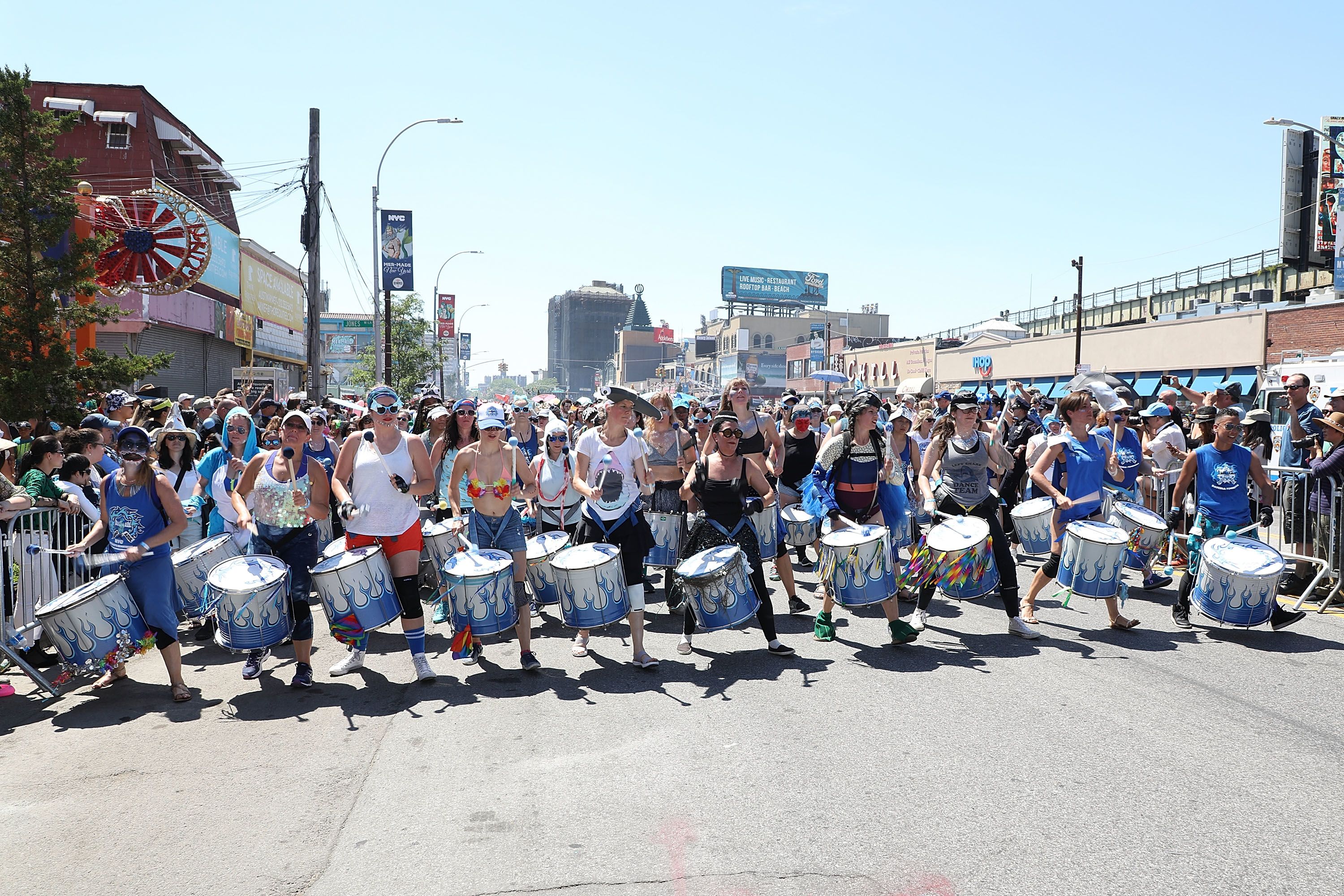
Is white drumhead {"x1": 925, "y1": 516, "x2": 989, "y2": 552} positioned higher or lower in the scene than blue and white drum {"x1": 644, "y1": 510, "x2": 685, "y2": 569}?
higher

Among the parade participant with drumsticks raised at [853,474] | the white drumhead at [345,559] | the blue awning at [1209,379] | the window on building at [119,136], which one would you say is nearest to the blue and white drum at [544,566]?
the white drumhead at [345,559]

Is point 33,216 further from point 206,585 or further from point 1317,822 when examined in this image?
point 1317,822

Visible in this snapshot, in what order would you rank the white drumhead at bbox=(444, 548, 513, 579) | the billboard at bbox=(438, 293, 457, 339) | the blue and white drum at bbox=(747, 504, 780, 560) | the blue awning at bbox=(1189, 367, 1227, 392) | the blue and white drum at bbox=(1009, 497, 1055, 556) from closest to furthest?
the white drumhead at bbox=(444, 548, 513, 579) → the blue and white drum at bbox=(747, 504, 780, 560) → the blue and white drum at bbox=(1009, 497, 1055, 556) → the blue awning at bbox=(1189, 367, 1227, 392) → the billboard at bbox=(438, 293, 457, 339)

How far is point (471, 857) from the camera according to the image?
3.95 meters

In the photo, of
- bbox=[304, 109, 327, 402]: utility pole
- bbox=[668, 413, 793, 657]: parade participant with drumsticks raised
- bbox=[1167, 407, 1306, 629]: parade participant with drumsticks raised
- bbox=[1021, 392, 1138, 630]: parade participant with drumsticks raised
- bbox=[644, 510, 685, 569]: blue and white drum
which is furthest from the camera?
bbox=[304, 109, 327, 402]: utility pole

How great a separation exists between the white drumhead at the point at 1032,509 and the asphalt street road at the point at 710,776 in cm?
187

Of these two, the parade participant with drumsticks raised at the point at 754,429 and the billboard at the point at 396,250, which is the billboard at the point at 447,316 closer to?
the billboard at the point at 396,250

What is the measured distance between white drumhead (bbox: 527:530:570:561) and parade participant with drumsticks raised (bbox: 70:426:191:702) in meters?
2.40

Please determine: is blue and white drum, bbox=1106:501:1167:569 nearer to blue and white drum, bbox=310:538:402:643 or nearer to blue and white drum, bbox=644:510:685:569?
blue and white drum, bbox=644:510:685:569

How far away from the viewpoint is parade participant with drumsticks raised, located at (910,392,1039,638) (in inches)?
292

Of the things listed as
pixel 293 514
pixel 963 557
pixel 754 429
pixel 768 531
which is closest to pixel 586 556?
pixel 293 514

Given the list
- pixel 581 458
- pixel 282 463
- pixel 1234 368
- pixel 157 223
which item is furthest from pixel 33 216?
pixel 1234 368

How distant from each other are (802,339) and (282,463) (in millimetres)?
98125

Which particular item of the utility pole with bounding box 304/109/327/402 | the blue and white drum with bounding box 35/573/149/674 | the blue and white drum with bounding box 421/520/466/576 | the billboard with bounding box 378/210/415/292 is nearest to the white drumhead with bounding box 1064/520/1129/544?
the blue and white drum with bounding box 421/520/466/576
